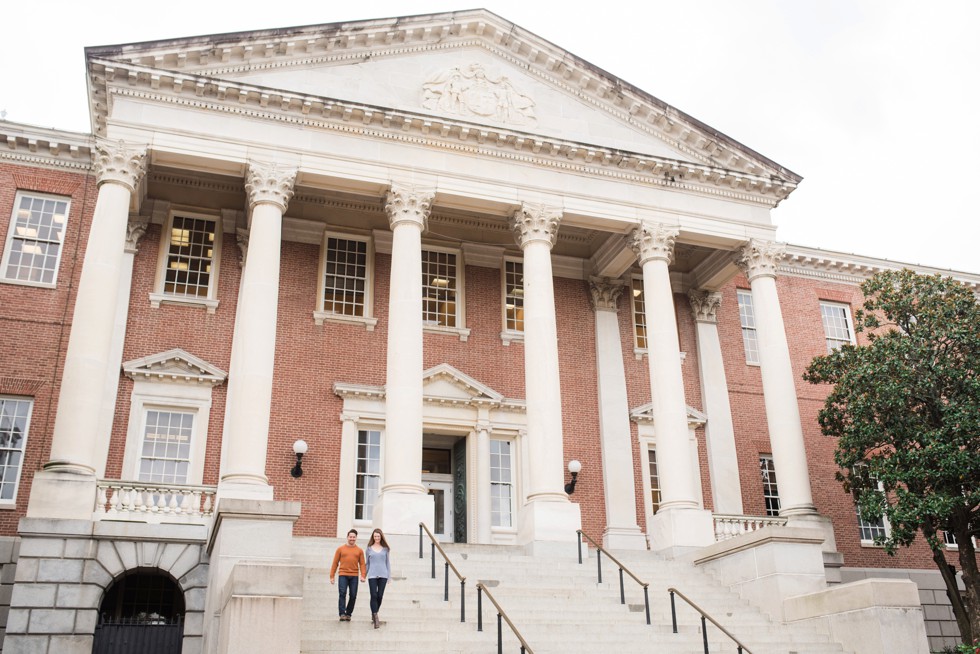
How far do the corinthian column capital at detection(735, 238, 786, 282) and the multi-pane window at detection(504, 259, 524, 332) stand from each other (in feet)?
20.7

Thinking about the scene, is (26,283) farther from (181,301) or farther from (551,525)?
(551,525)

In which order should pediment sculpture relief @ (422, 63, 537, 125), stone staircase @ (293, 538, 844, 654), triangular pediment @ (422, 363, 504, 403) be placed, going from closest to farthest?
1. stone staircase @ (293, 538, 844, 654)
2. pediment sculpture relief @ (422, 63, 537, 125)
3. triangular pediment @ (422, 363, 504, 403)

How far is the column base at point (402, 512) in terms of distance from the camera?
61.9 ft

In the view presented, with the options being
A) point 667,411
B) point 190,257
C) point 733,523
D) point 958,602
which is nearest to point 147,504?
point 190,257

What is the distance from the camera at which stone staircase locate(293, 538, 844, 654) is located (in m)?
13.4

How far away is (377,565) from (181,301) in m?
12.1

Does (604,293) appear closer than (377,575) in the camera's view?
No

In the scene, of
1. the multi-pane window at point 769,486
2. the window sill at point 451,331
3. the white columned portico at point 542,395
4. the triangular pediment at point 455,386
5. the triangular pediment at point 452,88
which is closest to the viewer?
the white columned portico at point 542,395

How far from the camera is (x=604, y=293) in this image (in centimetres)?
2714

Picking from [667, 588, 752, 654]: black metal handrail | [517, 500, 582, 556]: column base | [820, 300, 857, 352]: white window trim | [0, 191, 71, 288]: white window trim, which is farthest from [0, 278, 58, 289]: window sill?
[820, 300, 857, 352]: white window trim

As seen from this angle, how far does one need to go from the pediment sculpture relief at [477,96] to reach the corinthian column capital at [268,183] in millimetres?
4198

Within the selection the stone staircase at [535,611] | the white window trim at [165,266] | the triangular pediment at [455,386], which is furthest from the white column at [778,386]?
the white window trim at [165,266]

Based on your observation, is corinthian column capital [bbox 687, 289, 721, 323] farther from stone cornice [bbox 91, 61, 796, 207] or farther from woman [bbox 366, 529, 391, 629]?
woman [bbox 366, 529, 391, 629]

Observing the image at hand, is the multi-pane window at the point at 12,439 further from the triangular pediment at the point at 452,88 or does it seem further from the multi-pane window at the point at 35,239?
the triangular pediment at the point at 452,88
